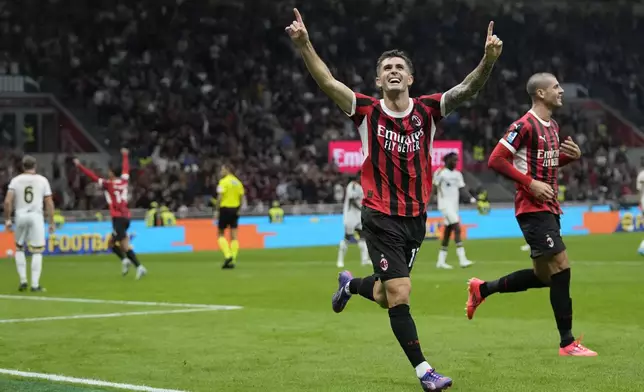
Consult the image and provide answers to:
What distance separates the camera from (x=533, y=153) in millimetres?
9867

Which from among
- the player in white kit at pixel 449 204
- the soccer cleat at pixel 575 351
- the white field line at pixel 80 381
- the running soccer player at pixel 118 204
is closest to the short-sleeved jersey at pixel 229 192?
the running soccer player at pixel 118 204

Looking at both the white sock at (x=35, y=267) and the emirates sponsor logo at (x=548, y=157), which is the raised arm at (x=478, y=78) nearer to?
the emirates sponsor logo at (x=548, y=157)

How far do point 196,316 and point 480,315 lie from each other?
3.43 m

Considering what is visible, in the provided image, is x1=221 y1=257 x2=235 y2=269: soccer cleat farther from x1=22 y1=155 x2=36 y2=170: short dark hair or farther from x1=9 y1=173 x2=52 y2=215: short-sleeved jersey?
x1=22 y1=155 x2=36 y2=170: short dark hair

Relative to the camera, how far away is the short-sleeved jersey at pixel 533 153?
980 cm

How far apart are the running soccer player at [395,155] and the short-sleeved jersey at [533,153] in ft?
5.74

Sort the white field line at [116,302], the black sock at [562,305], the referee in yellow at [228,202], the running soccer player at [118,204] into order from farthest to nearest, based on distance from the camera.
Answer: the referee in yellow at [228,202] → the running soccer player at [118,204] → the white field line at [116,302] → the black sock at [562,305]

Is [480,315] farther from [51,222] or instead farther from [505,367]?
[51,222]

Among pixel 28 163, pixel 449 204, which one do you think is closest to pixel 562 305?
pixel 28 163

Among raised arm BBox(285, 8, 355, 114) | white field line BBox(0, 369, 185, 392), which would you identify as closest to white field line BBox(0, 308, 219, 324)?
white field line BBox(0, 369, 185, 392)

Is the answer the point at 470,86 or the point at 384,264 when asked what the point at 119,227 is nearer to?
the point at 384,264

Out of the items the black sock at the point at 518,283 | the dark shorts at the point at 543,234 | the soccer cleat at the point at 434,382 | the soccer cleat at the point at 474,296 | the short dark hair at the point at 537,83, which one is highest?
the short dark hair at the point at 537,83

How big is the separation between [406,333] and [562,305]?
7.91ft

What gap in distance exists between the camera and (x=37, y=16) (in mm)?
39875
